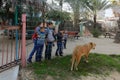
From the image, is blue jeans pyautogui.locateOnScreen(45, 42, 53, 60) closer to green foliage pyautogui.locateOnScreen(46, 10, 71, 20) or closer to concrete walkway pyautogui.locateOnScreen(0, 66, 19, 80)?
concrete walkway pyautogui.locateOnScreen(0, 66, 19, 80)

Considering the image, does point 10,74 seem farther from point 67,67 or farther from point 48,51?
point 48,51

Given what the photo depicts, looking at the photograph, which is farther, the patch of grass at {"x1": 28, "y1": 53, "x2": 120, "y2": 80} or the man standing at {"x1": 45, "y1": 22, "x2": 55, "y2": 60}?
the man standing at {"x1": 45, "y1": 22, "x2": 55, "y2": 60}

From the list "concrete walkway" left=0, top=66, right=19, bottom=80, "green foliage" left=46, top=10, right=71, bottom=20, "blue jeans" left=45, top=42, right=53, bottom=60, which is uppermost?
"green foliage" left=46, top=10, right=71, bottom=20

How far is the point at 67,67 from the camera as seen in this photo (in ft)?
27.5

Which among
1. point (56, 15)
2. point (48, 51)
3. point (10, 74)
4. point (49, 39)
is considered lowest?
point (10, 74)

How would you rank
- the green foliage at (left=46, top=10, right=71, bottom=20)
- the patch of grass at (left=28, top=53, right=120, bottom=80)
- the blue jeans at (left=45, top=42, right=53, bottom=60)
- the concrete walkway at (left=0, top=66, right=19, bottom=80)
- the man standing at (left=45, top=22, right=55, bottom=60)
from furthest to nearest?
the green foliage at (left=46, top=10, right=71, bottom=20) < the blue jeans at (left=45, top=42, right=53, bottom=60) < the man standing at (left=45, top=22, right=55, bottom=60) < the patch of grass at (left=28, top=53, right=120, bottom=80) < the concrete walkway at (left=0, top=66, right=19, bottom=80)

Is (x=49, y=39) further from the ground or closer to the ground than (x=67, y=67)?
further from the ground

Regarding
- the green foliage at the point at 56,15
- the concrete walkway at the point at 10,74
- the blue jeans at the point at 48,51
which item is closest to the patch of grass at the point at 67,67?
the blue jeans at the point at 48,51

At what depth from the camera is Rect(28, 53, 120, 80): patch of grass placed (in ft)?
24.8

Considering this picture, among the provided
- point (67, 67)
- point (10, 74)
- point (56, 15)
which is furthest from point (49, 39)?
point (56, 15)

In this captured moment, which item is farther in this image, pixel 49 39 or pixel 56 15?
pixel 56 15

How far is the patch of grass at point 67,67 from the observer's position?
755 centimetres

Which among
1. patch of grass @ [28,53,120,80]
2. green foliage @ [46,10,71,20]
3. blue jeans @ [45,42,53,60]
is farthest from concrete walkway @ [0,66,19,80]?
green foliage @ [46,10,71,20]

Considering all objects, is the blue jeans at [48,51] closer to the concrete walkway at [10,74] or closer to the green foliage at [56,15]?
the concrete walkway at [10,74]
